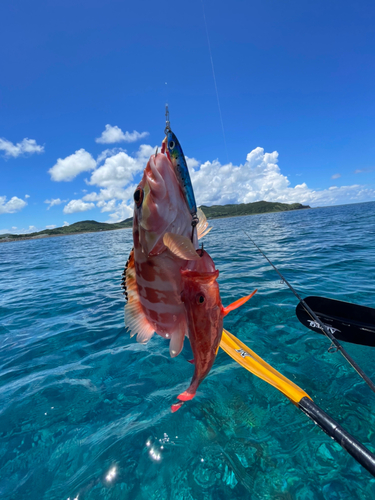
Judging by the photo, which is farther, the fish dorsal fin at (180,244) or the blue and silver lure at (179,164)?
the blue and silver lure at (179,164)

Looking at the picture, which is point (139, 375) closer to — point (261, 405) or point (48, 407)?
point (48, 407)

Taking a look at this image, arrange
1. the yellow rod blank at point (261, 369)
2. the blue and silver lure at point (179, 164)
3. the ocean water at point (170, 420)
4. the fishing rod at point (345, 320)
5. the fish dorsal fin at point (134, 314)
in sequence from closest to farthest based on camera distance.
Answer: the blue and silver lure at point (179, 164) → the fish dorsal fin at point (134, 314) → the ocean water at point (170, 420) → the yellow rod blank at point (261, 369) → the fishing rod at point (345, 320)

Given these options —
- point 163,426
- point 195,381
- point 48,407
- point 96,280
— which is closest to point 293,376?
point 163,426

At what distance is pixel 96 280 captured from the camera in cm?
1372

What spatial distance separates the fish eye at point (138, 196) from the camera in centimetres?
176

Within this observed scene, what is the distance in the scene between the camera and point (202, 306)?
1808 millimetres

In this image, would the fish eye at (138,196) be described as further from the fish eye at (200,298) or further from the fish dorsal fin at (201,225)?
the fish eye at (200,298)

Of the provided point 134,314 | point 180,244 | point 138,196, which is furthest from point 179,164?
point 134,314

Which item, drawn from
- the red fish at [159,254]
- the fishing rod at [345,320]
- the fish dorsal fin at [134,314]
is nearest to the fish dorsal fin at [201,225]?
the red fish at [159,254]

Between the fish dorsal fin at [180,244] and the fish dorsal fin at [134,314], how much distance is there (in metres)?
0.80

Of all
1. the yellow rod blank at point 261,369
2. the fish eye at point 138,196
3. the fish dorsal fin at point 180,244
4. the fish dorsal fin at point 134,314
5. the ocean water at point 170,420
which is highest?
the fish eye at point 138,196

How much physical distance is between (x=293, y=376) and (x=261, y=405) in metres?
0.96

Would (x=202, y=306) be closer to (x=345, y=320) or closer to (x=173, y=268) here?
(x=173, y=268)

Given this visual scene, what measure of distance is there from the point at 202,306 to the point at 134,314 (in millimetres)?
829
